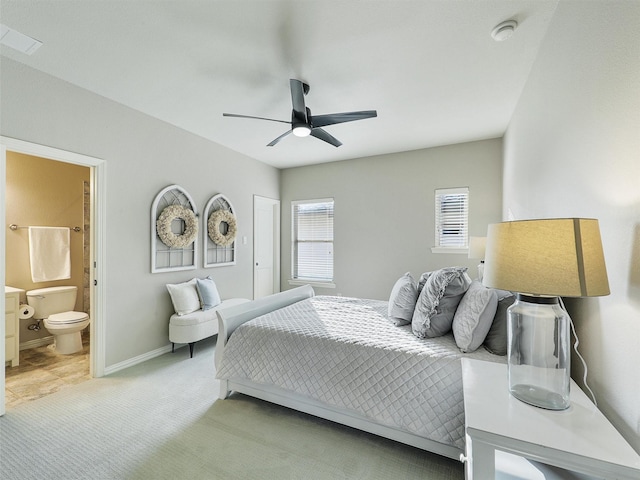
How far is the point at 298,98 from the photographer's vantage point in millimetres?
2248

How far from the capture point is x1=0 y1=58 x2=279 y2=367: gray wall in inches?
93.0

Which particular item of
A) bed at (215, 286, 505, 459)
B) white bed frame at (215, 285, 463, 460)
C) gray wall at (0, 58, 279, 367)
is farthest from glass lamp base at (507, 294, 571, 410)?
gray wall at (0, 58, 279, 367)

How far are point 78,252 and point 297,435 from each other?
161 inches

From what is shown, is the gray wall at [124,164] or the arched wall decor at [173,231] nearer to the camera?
the gray wall at [124,164]

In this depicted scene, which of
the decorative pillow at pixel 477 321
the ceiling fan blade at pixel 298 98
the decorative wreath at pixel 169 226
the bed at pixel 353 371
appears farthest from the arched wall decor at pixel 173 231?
the decorative pillow at pixel 477 321

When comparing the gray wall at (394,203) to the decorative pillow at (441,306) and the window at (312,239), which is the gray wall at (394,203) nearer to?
the window at (312,239)

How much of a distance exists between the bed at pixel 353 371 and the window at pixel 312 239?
2.63m

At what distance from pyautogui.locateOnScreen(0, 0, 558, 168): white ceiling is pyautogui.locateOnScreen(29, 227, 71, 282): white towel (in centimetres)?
213

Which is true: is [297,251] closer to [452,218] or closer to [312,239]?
[312,239]

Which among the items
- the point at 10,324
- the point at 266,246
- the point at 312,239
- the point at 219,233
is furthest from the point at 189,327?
the point at 312,239

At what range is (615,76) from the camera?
3.39ft

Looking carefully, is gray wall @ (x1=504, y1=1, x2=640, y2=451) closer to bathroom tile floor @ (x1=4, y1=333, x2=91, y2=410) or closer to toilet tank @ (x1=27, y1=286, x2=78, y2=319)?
bathroom tile floor @ (x1=4, y1=333, x2=91, y2=410)

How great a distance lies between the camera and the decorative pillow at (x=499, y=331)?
1733mm

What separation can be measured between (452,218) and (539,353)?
344 cm
